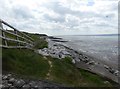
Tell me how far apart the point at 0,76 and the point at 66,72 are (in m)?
6.53

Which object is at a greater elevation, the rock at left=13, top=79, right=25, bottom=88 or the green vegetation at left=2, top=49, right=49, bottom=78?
the green vegetation at left=2, top=49, right=49, bottom=78

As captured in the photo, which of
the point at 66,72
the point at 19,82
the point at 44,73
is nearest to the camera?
the point at 19,82

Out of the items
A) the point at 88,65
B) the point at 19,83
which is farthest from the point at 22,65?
the point at 88,65

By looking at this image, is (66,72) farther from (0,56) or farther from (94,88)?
(0,56)

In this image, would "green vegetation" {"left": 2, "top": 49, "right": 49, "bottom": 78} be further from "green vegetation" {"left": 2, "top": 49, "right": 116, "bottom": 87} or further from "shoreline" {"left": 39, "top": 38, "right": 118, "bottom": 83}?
"shoreline" {"left": 39, "top": 38, "right": 118, "bottom": 83}

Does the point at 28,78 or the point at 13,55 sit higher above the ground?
the point at 13,55

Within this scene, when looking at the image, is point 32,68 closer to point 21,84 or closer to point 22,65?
point 22,65

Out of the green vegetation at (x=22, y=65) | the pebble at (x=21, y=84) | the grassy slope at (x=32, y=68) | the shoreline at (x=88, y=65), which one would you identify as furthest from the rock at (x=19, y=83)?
the shoreline at (x=88, y=65)

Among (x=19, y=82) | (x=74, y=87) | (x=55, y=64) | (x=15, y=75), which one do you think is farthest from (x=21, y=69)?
(x=55, y=64)

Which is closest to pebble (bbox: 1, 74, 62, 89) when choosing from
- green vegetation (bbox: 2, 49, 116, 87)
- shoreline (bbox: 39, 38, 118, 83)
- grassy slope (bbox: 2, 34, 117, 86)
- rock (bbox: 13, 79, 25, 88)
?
rock (bbox: 13, 79, 25, 88)

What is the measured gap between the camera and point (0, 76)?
43.3 ft

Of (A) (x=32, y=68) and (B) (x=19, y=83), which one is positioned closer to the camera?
(B) (x=19, y=83)

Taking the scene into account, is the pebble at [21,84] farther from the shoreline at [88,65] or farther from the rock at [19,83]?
the shoreline at [88,65]

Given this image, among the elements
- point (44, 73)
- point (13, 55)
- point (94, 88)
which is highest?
point (13, 55)
